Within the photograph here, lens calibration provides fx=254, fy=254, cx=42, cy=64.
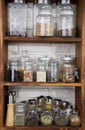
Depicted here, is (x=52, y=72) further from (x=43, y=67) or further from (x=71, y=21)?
(x=71, y=21)

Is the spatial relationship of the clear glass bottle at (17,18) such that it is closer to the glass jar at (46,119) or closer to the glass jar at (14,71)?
the glass jar at (14,71)

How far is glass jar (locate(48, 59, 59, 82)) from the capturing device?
78.7 inches

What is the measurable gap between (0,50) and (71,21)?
1.96 ft

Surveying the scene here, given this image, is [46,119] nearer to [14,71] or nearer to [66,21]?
[14,71]

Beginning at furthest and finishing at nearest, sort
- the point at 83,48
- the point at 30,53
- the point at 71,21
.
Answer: the point at 30,53 < the point at 71,21 < the point at 83,48

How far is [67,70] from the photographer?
77.7 inches

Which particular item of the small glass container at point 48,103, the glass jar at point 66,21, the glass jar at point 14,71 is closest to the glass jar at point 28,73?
the glass jar at point 14,71

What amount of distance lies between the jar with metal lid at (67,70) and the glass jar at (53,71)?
0.17 ft

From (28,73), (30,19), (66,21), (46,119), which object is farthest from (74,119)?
(30,19)

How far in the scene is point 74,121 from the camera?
75.2 inches

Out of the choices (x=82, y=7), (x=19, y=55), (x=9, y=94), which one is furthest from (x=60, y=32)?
(x=9, y=94)

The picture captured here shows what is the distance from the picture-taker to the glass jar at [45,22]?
193cm

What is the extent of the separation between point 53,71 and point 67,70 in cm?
12

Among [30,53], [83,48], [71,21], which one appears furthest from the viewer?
[30,53]
